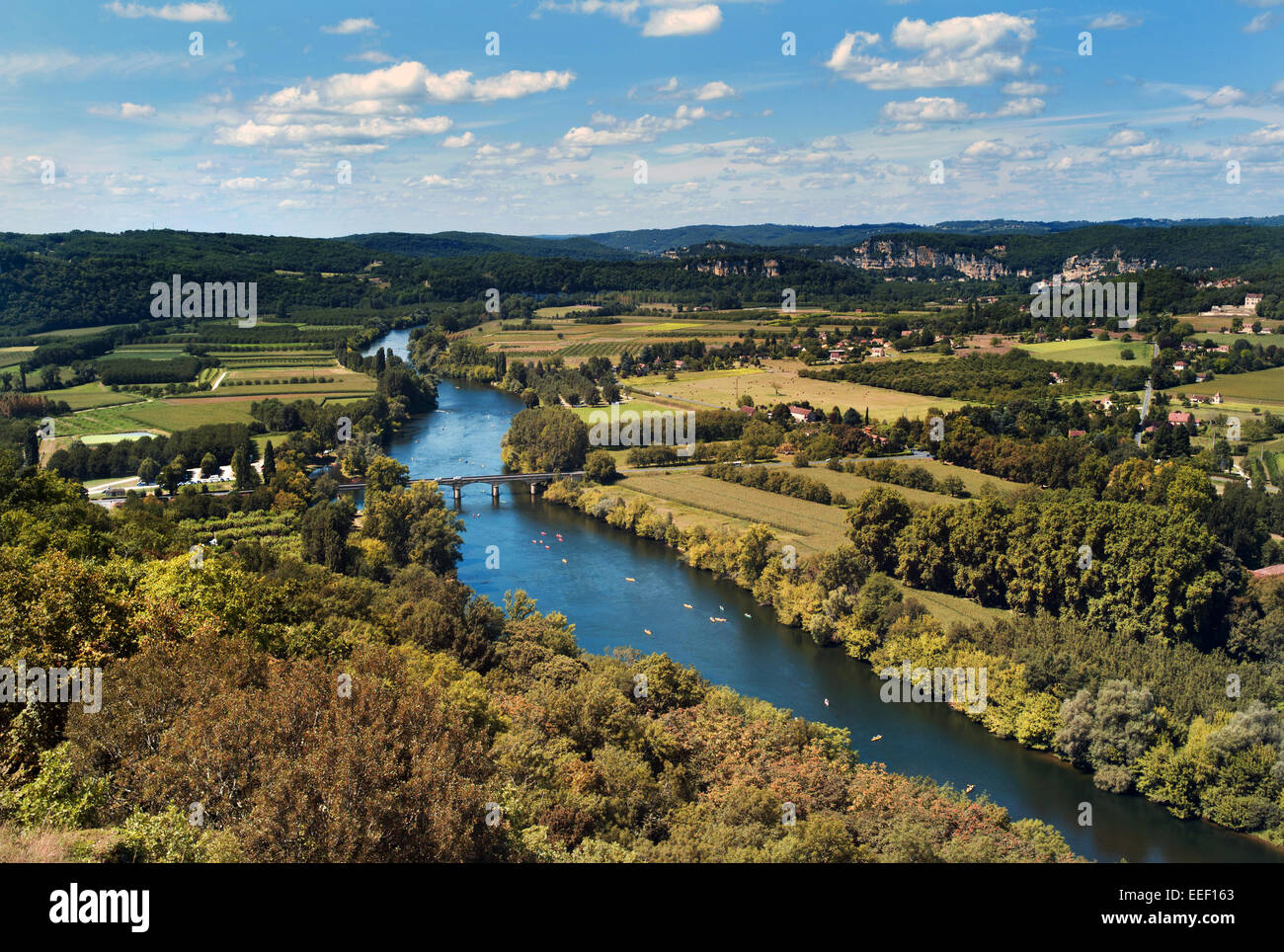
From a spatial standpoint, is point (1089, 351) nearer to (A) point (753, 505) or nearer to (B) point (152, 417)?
(A) point (753, 505)

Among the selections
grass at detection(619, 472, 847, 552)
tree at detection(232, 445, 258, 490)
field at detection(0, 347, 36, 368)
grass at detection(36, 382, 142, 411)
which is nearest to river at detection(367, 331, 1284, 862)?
grass at detection(619, 472, 847, 552)

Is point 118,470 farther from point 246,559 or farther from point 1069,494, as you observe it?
point 1069,494

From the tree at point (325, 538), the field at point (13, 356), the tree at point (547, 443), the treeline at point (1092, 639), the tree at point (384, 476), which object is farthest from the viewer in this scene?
the field at point (13, 356)

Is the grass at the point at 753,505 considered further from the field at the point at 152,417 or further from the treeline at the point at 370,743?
the field at the point at 152,417

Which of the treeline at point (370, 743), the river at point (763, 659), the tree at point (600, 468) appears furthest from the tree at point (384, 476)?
the treeline at point (370, 743)

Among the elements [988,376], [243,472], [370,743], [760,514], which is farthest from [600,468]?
[370,743]
